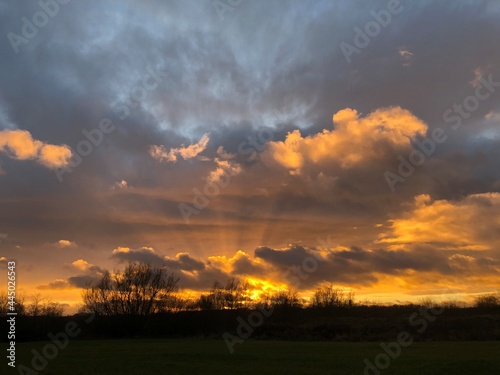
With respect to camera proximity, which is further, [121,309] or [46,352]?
[121,309]

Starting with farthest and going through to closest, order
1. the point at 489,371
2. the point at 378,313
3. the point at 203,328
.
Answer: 1. the point at 378,313
2. the point at 203,328
3. the point at 489,371

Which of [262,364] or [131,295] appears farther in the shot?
[131,295]

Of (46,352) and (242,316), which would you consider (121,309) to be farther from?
(46,352)

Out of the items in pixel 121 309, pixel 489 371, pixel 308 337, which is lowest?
pixel 489 371

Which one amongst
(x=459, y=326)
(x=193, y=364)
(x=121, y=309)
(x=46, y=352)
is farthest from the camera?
(x=121, y=309)

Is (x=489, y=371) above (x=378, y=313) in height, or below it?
below

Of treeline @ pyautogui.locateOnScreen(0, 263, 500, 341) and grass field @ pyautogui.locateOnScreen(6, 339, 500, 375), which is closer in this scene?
grass field @ pyautogui.locateOnScreen(6, 339, 500, 375)

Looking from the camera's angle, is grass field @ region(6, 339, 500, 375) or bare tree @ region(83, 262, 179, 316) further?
bare tree @ region(83, 262, 179, 316)

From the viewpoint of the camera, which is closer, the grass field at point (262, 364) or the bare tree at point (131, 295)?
the grass field at point (262, 364)

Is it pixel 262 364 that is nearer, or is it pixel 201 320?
pixel 262 364

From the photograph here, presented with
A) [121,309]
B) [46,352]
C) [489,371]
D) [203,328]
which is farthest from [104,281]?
[489,371]

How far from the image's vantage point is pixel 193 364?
32969mm

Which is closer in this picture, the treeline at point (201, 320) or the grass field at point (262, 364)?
the grass field at point (262, 364)

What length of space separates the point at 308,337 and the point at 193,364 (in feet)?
148
